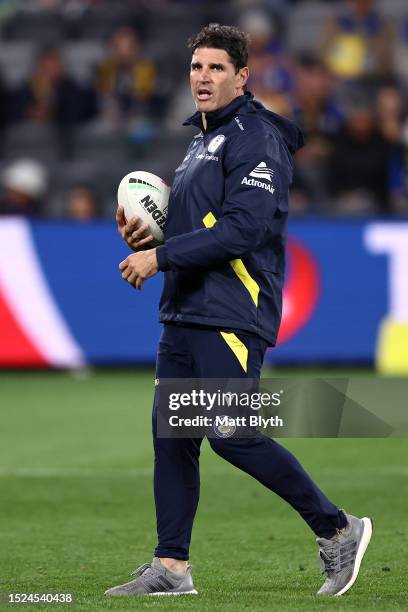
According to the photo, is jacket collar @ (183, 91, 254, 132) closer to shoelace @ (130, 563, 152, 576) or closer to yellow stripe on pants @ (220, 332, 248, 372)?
yellow stripe on pants @ (220, 332, 248, 372)

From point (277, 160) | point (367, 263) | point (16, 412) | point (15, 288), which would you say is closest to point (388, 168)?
point (367, 263)

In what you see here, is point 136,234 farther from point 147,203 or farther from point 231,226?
point 231,226

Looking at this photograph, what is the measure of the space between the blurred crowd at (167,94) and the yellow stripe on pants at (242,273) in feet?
30.6

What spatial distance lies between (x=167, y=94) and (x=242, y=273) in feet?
43.0

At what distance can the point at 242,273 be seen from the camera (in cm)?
560

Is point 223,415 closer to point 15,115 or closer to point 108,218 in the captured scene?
point 108,218

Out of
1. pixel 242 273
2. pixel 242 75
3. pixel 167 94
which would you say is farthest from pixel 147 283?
pixel 242 273

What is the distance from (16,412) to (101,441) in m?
1.74

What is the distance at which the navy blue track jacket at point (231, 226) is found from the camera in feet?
18.0

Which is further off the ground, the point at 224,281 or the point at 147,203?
the point at 147,203

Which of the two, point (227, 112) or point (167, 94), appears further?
point (167, 94)

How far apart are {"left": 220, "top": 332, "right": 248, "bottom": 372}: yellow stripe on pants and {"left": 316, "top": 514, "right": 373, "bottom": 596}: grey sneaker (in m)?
0.78

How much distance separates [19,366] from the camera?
1490cm

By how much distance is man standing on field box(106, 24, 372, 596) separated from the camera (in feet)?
18.0
